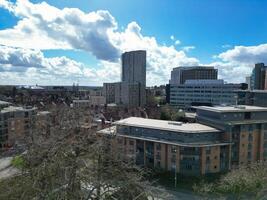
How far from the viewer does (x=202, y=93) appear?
62.4 metres

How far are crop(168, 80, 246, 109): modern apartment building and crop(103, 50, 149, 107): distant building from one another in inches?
331

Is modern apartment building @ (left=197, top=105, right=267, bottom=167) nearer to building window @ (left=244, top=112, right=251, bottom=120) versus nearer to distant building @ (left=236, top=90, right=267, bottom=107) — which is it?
building window @ (left=244, top=112, right=251, bottom=120)

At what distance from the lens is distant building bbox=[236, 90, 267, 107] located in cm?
3684

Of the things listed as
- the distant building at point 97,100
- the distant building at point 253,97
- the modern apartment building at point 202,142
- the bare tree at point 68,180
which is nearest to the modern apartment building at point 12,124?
the modern apartment building at point 202,142

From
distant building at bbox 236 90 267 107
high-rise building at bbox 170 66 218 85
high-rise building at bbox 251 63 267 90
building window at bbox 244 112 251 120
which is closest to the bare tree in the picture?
building window at bbox 244 112 251 120

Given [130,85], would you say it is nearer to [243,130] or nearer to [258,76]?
[258,76]

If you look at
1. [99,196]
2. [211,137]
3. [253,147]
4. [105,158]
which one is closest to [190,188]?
[211,137]

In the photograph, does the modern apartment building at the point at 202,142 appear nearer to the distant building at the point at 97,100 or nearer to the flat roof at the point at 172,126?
the flat roof at the point at 172,126

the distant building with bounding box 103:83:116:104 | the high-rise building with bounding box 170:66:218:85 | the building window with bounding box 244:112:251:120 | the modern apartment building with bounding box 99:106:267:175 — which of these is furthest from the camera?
the high-rise building with bounding box 170:66:218:85

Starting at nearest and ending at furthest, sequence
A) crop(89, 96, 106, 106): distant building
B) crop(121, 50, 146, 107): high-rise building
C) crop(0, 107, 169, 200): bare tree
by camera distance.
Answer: crop(0, 107, 169, 200): bare tree
crop(89, 96, 106, 106): distant building
crop(121, 50, 146, 107): high-rise building

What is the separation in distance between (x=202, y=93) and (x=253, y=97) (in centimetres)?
2415

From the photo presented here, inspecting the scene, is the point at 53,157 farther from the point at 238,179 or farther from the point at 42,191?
the point at 238,179

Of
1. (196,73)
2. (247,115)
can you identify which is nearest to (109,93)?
(196,73)

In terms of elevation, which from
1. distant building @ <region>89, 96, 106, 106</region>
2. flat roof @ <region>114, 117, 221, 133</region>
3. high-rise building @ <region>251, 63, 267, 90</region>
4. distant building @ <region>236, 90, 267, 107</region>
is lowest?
flat roof @ <region>114, 117, 221, 133</region>
